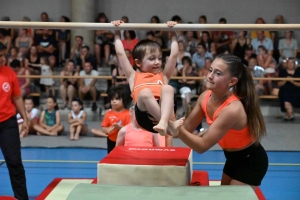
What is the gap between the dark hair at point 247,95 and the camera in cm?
278

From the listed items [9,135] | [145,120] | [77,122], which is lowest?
[77,122]

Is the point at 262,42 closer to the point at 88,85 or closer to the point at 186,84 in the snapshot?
the point at 186,84

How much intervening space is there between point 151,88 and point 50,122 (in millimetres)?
4091

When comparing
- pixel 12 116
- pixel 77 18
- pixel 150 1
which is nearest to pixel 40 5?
pixel 77 18

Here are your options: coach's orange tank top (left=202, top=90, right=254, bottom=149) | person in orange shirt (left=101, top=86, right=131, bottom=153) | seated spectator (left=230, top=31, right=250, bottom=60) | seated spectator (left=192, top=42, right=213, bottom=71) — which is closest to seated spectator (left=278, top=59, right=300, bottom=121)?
seated spectator (left=230, top=31, right=250, bottom=60)

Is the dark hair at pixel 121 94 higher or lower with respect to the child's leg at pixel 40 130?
higher

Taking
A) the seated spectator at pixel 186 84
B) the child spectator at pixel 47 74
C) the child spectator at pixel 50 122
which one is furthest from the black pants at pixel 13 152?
the child spectator at pixel 47 74

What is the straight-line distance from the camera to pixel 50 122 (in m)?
7.08

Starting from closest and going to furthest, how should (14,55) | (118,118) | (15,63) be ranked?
(118,118) < (15,63) < (14,55)

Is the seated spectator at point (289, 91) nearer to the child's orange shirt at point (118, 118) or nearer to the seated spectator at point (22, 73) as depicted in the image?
the child's orange shirt at point (118, 118)

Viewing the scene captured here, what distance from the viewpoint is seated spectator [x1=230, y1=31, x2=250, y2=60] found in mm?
8531

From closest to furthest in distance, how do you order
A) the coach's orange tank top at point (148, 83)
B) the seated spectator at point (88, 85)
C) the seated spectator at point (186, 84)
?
the coach's orange tank top at point (148, 83) < the seated spectator at point (186, 84) < the seated spectator at point (88, 85)

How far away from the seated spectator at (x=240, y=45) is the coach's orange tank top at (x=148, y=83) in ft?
17.5

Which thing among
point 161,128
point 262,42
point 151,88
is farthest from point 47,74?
point 161,128
